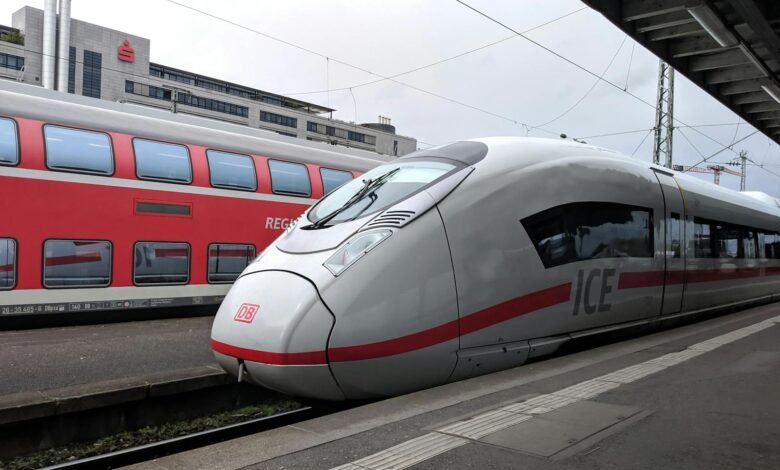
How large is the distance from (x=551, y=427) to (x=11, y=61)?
60429mm

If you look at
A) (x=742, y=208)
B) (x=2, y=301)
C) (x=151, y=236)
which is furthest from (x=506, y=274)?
(x=742, y=208)

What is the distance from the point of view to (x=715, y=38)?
9.20 m

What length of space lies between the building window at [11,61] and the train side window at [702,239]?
57.7 m

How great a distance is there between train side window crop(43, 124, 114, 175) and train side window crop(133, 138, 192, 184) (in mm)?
437

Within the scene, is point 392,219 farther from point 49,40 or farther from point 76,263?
point 49,40

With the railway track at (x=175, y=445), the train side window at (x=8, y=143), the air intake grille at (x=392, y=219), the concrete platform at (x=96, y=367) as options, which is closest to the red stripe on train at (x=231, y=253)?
the concrete platform at (x=96, y=367)

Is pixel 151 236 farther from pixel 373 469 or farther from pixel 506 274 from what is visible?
pixel 373 469

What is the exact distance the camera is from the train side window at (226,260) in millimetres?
9938

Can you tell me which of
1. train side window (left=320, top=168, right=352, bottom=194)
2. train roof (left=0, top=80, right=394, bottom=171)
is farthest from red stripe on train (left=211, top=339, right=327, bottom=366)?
train side window (left=320, top=168, right=352, bottom=194)

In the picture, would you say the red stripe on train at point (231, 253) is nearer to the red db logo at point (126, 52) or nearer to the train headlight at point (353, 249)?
the train headlight at point (353, 249)

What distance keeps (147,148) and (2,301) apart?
117 inches

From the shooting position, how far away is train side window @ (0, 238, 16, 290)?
7680 millimetres

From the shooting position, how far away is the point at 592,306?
6.76m

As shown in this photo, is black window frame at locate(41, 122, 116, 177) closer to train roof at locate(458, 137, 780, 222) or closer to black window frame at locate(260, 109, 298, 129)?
train roof at locate(458, 137, 780, 222)
